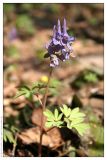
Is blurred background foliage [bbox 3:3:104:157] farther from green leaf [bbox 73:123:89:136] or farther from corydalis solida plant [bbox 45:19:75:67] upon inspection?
green leaf [bbox 73:123:89:136]

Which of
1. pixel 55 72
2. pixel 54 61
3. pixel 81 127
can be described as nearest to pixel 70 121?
pixel 81 127

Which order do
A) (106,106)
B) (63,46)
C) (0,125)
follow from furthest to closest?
(106,106) → (0,125) → (63,46)

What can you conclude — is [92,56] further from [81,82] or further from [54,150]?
[54,150]

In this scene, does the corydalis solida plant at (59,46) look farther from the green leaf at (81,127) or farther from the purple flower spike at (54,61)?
the green leaf at (81,127)

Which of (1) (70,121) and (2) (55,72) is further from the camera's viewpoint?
(2) (55,72)

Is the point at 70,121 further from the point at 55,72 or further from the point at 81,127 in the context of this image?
the point at 55,72

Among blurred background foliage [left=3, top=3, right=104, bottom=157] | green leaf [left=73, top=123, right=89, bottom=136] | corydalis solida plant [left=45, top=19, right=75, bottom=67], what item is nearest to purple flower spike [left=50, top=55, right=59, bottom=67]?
corydalis solida plant [left=45, top=19, right=75, bottom=67]

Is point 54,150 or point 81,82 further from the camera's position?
point 81,82

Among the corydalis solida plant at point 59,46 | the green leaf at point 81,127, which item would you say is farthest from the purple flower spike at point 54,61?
the green leaf at point 81,127

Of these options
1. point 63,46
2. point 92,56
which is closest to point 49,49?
point 63,46
